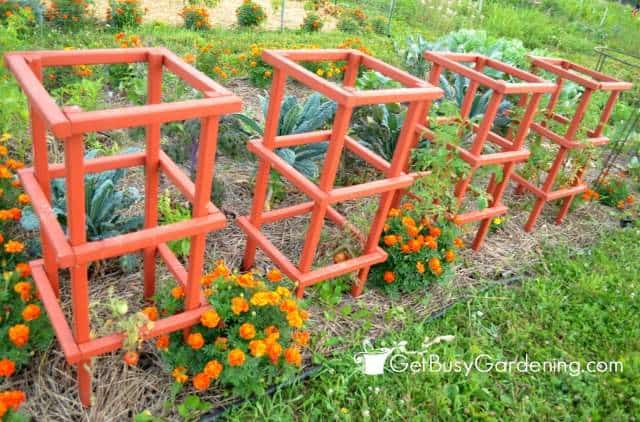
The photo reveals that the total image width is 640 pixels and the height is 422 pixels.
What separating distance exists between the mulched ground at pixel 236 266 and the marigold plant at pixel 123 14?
2.14 meters

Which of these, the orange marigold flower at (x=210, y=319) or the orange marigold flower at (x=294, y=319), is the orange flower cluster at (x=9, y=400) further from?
the orange marigold flower at (x=294, y=319)

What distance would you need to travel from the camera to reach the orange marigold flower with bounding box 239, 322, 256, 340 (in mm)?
1995

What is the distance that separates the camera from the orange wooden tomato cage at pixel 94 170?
1.53 m

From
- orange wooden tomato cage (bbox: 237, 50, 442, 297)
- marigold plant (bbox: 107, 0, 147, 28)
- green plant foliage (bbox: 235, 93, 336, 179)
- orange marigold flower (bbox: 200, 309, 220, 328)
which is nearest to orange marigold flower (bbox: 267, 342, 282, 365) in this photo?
orange marigold flower (bbox: 200, 309, 220, 328)

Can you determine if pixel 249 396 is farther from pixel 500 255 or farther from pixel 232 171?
pixel 500 255

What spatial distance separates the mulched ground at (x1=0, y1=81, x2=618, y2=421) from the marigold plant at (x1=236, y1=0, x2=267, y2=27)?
267 cm

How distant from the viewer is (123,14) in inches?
236

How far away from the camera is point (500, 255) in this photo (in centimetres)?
340

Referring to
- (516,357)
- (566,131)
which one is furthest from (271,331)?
(566,131)

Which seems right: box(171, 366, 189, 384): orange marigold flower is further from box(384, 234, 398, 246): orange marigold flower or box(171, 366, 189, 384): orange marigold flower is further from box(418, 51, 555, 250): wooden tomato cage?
box(418, 51, 555, 250): wooden tomato cage

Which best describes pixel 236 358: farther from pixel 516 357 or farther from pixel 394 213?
pixel 516 357

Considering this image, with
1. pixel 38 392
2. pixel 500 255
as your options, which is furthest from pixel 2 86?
pixel 500 255

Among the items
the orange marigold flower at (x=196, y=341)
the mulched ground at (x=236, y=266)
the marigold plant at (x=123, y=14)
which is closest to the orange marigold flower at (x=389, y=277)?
the mulched ground at (x=236, y=266)

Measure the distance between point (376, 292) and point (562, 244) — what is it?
5.13 ft
